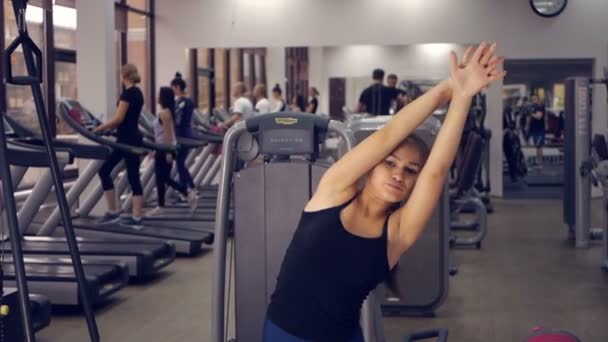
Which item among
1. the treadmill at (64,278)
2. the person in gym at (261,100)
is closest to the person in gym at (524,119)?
the person in gym at (261,100)

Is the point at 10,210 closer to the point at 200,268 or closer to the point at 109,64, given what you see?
the point at 200,268

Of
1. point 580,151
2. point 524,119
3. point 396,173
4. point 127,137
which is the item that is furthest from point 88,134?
point 524,119

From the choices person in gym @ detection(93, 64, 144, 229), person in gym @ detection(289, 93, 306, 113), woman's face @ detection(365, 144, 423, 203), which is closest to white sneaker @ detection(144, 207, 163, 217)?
person in gym @ detection(93, 64, 144, 229)

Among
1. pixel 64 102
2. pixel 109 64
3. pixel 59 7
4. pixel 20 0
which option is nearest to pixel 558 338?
pixel 20 0

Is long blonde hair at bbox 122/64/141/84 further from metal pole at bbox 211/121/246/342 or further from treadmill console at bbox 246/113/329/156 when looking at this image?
metal pole at bbox 211/121/246/342

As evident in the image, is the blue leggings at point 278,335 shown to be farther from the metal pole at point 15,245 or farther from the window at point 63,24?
the window at point 63,24

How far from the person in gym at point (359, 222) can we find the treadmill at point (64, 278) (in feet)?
8.86

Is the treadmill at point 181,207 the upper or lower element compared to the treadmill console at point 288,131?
lower

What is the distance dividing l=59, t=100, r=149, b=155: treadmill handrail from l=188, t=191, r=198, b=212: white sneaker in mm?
1706

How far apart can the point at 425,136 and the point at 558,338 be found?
302 cm

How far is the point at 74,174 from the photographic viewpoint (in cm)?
1034

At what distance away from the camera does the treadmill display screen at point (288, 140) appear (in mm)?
3742

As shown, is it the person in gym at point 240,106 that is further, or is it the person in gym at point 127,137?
the person in gym at point 240,106

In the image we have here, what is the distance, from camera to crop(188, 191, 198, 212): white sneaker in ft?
29.8
